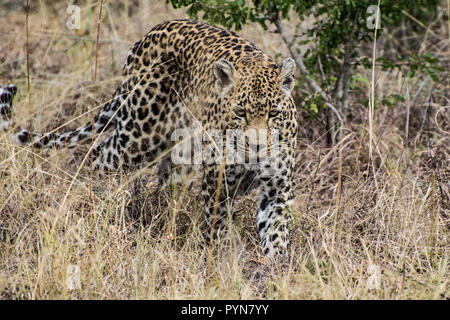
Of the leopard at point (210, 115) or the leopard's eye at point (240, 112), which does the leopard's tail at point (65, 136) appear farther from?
the leopard's eye at point (240, 112)

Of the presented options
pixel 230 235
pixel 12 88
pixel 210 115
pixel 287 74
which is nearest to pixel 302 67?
pixel 210 115

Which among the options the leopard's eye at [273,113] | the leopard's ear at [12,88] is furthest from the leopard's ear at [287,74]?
the leopard's ear at [12,88]

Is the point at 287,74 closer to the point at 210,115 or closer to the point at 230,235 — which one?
the point at 210,115

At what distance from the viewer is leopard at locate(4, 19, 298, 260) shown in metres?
4.87

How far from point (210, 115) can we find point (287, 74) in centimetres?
82

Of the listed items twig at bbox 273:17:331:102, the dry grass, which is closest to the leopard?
the dry grass

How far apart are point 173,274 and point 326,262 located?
1160mm

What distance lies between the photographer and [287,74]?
4.90m

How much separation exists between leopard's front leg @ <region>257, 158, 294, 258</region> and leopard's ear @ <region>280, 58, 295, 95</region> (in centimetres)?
62

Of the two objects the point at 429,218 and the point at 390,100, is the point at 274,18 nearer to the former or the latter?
the point at 390,100

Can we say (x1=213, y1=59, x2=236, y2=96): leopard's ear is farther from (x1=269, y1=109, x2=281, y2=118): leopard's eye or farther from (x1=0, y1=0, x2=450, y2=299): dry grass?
(x1=0, y1=0, x2=450, y2=299): dry grass

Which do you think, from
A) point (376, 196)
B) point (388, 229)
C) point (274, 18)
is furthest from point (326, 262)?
point (274, 18)

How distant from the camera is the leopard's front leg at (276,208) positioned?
5016 mm
